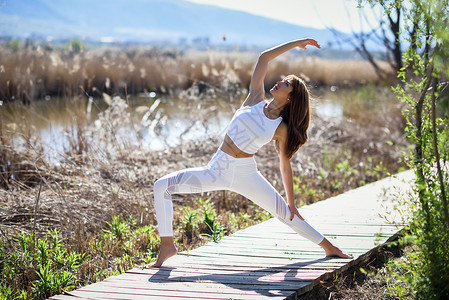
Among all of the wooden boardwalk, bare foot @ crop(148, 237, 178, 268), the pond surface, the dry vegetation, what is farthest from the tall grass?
bare foot @ crop(148, 237, 178, 268)

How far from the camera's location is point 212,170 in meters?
3.72

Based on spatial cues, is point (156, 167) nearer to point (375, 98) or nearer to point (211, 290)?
point (211, 290)

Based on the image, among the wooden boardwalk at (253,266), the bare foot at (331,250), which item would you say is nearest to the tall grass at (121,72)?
the wooden boardwalk at (253,266)

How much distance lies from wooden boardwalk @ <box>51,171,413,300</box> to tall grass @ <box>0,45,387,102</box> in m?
3.10

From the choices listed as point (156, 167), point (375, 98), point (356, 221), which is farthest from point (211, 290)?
point (375, 98)

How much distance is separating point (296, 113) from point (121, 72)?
927cm

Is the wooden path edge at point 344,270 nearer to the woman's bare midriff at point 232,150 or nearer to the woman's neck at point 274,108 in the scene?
the woman's bare midriff at point 232,150

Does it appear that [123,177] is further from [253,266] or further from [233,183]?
[253,266]

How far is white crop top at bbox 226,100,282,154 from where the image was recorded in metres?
3.72

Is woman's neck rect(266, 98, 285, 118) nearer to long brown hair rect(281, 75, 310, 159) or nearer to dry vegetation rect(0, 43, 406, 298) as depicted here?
long brown hair rect(281, 75, 310, 159)

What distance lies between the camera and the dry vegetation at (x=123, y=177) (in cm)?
459

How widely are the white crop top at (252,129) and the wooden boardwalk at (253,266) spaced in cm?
79

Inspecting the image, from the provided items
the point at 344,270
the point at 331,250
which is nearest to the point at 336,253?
the point at 331,250

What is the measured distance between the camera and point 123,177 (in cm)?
554
